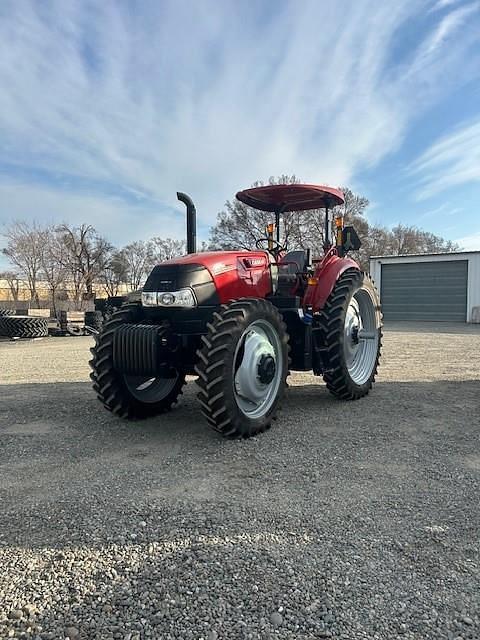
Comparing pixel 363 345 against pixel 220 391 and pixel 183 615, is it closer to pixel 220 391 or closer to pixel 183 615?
pixel 220 391

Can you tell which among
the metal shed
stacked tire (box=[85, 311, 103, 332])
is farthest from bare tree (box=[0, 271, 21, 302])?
the metal shed

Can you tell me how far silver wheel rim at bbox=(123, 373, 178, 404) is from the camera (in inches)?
187

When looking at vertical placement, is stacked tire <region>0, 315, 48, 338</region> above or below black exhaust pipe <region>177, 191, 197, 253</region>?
below

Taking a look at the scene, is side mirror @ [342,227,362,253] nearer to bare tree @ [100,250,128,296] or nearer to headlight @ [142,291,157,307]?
headlight @ [142,291,157,307]

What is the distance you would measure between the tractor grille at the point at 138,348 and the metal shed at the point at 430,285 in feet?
69.4

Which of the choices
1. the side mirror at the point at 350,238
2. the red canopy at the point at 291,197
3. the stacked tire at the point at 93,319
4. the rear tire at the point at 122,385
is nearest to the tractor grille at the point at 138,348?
the rear tire at the point at 122,385

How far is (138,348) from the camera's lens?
13.6ft

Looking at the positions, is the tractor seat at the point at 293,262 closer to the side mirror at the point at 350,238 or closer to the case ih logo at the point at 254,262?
the side mirror at the point at 350,238

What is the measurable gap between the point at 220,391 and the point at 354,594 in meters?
1.97

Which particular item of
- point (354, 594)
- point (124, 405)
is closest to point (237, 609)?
point (354, 594)

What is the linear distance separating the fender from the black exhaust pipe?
4.58 feet

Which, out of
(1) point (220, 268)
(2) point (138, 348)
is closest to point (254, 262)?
(1) point (220, 268)

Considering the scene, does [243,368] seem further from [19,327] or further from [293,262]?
[19,327]

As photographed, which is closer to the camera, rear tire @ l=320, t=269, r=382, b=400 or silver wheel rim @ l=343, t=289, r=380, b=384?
rear tire @ l=320, t=269, r=382, b=400
